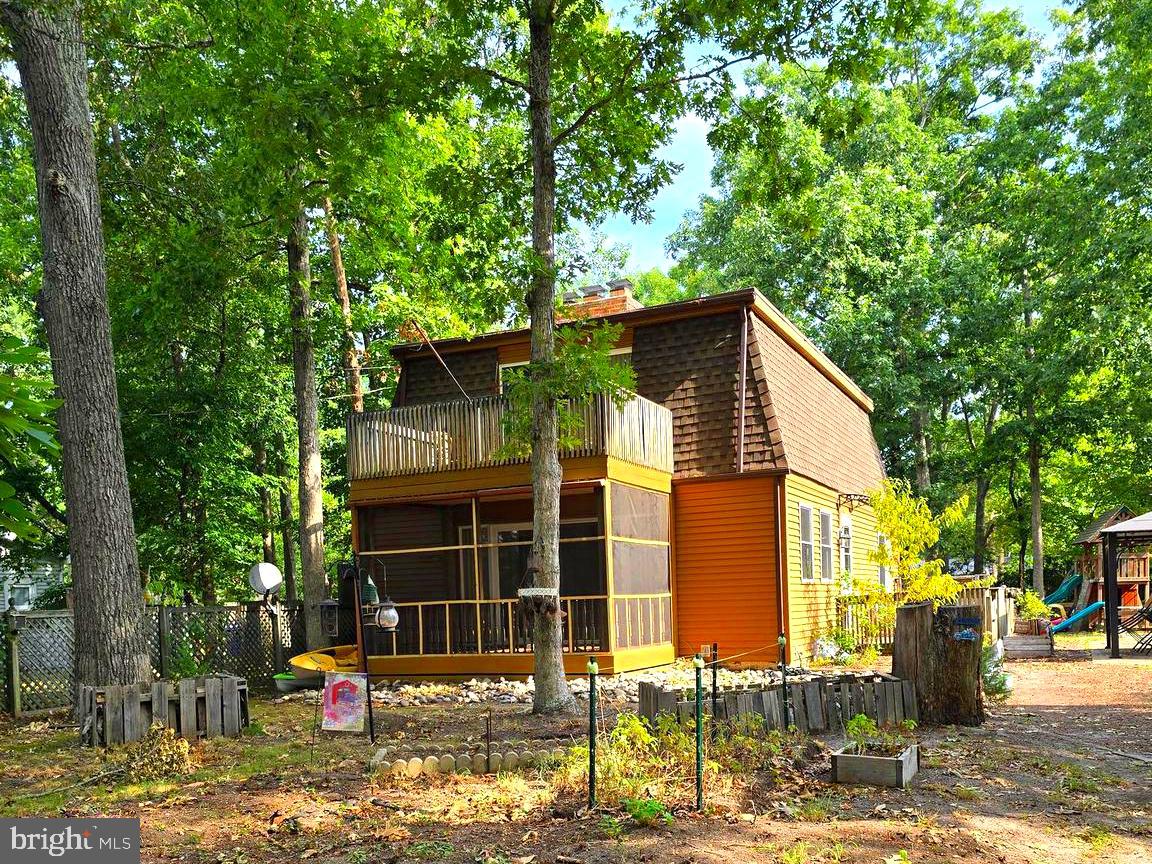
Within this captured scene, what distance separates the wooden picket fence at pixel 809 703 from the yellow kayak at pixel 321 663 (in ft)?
26.3

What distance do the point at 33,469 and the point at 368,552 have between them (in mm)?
6702

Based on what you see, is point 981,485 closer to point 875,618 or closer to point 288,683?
point 875,618

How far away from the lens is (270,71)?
583 inches

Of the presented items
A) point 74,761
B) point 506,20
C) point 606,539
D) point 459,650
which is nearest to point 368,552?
point 459,650

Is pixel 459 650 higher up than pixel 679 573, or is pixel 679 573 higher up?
pixel 679 573

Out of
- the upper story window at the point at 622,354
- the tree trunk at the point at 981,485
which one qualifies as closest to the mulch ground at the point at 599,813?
the upper story window at the point at 622,354

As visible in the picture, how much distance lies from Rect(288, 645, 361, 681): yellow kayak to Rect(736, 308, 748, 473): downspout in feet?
24.1

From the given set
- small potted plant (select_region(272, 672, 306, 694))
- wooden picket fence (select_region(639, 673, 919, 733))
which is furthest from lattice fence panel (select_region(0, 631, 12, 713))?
wooden picket fence (select_region(639, 673, 919, 733))

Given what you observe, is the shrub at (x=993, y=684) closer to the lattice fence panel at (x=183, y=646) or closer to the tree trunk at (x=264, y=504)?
the lattice fence panel at (x=183, y=646)

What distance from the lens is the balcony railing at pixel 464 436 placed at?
587 inches

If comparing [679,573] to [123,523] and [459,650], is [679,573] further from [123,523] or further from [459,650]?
[123,523]

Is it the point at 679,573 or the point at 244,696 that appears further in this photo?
the point at 679,573

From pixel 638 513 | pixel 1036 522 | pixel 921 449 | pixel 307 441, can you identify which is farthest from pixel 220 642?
pixel 1036 522

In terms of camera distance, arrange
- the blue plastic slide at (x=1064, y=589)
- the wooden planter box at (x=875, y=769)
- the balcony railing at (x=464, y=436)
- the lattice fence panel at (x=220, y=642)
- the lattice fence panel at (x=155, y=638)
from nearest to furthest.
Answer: the wooden planter box at (x=875, y=769)
the lattice fence panel at (x=155, y=638)
the lattice fence panel at (x=220, y=642)
the balcony railing at (x=464, y=436)
the blue plastic slide at (x=1064, y=589)
